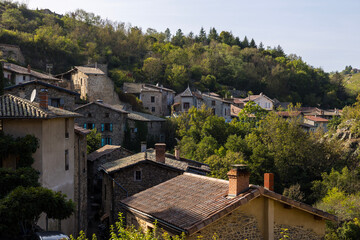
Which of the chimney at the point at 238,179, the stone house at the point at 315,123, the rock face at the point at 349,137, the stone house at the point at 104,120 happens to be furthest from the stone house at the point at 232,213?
the stone house at the point at 315,123

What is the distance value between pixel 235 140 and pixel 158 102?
73.0 ft

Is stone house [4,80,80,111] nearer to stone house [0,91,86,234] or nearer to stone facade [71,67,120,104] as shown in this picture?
stone house [0,91,86,234]

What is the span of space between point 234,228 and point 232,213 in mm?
543

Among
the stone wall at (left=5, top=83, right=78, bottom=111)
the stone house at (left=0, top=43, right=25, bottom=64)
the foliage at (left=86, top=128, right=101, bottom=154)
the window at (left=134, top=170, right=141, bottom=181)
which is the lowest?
the foliage at (left=86, top=128, right=101, bottom=154)

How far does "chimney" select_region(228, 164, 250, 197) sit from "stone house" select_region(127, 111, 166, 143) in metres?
34.9

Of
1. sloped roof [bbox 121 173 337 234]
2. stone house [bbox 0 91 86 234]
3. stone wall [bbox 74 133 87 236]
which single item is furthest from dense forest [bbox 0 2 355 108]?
sloped roof [bbox 121 173 337 234]

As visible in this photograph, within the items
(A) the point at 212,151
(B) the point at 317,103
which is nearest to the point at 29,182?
(A) the point at 212,151

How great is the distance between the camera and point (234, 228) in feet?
44.0

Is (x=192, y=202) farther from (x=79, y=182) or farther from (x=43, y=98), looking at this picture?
(x=79, y=182)

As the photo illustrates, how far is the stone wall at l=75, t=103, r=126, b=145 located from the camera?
44312 mm

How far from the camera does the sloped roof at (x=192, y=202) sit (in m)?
12.9

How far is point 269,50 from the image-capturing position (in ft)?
433

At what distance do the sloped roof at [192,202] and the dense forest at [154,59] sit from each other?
55626 millimetres

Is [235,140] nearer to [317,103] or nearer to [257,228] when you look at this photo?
[257,228]
